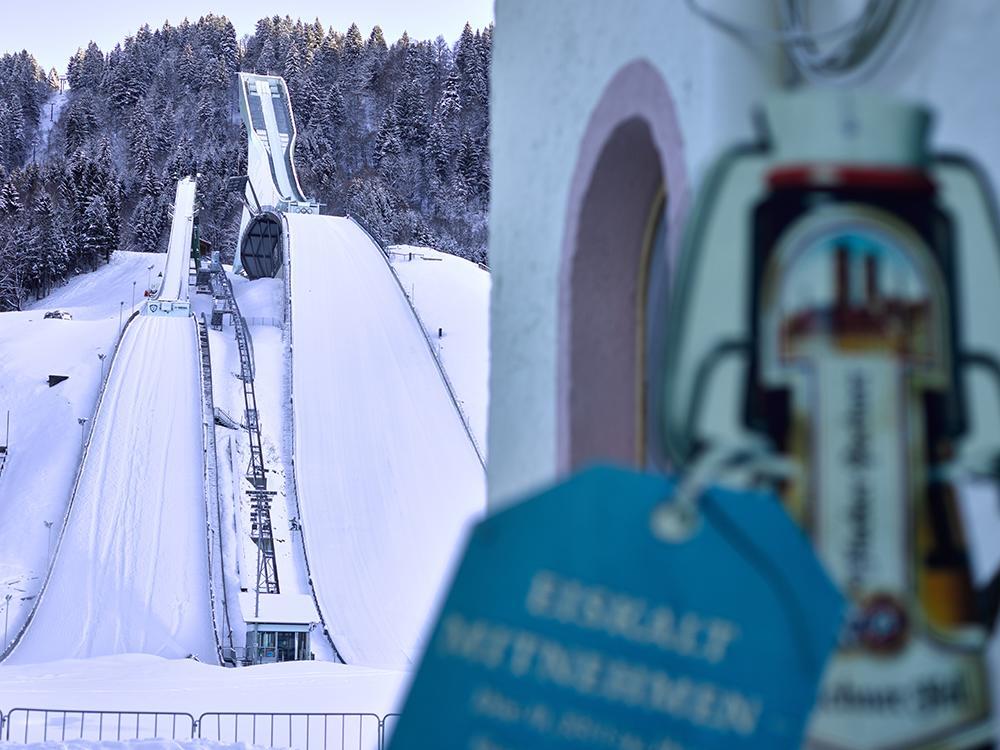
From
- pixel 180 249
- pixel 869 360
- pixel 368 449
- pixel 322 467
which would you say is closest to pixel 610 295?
pixel 869 360

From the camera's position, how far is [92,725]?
975 centimetres

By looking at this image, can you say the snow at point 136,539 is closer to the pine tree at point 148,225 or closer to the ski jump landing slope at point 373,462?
the ski jump landing slope at point 373,462

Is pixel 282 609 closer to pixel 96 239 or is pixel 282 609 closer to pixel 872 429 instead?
pixel 872 429

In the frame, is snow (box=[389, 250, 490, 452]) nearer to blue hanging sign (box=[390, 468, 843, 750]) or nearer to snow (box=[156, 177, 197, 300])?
snow (box=[156, 177, 197, 300])

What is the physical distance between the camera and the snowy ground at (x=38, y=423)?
19547mm

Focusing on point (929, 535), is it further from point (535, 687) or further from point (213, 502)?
point (213, 502)

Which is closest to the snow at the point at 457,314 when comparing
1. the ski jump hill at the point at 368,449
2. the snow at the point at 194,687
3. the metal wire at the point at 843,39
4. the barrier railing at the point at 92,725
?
the ski jump hill at the point at 368,449

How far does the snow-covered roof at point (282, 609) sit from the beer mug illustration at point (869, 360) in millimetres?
15077

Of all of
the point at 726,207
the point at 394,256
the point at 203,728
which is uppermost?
the point at 394,256

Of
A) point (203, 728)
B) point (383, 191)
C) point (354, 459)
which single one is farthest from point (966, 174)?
point (383, 191)

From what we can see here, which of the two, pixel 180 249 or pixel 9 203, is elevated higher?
pixel 9 203

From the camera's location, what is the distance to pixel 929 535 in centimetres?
178

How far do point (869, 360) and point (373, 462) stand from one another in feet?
69.4

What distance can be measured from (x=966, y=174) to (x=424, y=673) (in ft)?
3.14
